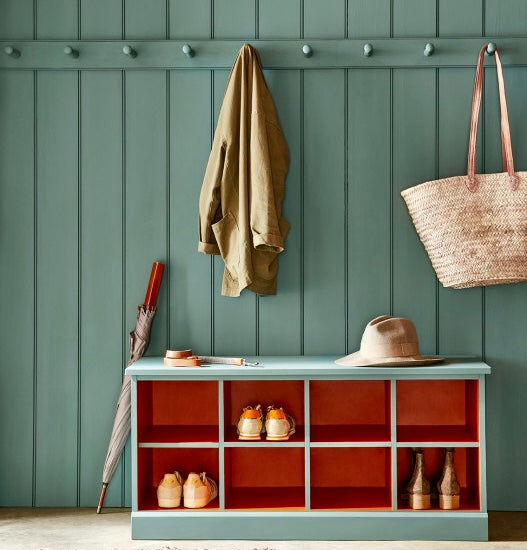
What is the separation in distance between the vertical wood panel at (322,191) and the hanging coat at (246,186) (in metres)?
0.13

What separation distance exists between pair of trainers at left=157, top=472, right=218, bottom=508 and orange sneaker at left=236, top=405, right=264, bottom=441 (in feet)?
0.76

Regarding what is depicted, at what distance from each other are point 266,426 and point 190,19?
165 cm

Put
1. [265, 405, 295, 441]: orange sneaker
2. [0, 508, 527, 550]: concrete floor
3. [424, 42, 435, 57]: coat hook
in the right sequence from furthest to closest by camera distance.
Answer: [424, 42, 435, 57]: coat hook
[265, 405, 295, 441]: orange sneaker
[0, 508, 527, 550]: concrete floor

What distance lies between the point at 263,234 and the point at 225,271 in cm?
26

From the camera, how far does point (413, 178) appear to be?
2.74 metres

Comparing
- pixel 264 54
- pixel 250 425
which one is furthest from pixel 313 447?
pixel 264 54

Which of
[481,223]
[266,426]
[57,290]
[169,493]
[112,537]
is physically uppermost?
[481,223]

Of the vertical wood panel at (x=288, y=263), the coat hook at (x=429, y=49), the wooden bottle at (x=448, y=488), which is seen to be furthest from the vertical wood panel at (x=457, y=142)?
the vertical wood panel at (x=288, y=263)

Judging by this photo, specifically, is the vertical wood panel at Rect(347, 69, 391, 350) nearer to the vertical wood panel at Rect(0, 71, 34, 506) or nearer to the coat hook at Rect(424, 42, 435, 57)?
the coat hook at Rect(424, 42, 435, 57)

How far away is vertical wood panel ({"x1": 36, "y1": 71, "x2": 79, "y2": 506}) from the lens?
2.76 m

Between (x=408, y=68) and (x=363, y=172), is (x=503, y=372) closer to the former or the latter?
(x=363, y=172)

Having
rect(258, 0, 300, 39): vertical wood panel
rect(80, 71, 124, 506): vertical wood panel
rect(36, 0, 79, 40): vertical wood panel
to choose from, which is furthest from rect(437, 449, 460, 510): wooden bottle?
rect(36, 0, 79, 40): vertical wood panel

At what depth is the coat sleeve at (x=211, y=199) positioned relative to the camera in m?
2.62

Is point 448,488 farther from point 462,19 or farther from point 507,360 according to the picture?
point 462,19
